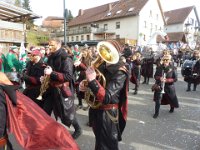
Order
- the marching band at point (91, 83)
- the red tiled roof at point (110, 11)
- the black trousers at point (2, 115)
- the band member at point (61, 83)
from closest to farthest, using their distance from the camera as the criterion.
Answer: the black trousers at point (2, 115)
the marching band at point (91, 83)
the band member at point (61, 83)
the red tiled roof at point (110, 11)

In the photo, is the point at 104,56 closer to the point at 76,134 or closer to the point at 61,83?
the point at 61,83

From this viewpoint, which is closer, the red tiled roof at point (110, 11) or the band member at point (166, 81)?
the band member at point (166, 81)

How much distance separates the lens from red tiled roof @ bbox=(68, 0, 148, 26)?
42.6 m

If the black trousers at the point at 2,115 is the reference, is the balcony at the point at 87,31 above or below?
above

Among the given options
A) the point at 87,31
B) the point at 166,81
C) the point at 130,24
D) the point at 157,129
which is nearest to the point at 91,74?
the point at 157,129

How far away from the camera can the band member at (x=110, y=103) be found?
2910mm

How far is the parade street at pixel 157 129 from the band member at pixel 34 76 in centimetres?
112

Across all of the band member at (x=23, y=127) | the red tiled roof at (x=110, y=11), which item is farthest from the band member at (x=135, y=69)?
the red tiled roof at (x=110, y=11)

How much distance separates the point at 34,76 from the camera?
5.09 meters

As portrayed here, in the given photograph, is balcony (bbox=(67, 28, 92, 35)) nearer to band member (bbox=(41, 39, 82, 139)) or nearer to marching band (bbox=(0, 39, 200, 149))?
marching band (bbox=(0, 39, 200, 149))

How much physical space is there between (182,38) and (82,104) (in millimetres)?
43975

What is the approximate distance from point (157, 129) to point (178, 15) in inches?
2119

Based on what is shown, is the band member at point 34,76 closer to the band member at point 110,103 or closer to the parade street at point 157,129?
the parade street at point 157,129

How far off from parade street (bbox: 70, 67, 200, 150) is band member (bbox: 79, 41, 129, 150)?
1558mm
